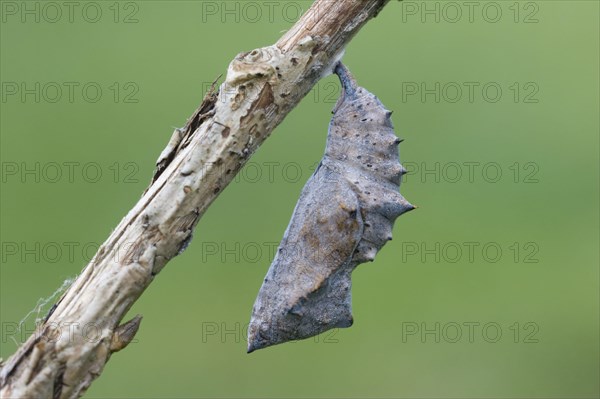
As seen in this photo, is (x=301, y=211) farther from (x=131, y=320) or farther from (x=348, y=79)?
(x=131, y=320)

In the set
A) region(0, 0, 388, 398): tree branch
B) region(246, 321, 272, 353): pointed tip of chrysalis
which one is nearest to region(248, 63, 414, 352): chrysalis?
region(246, 321, 272, 353): pointed tip of chrysalis

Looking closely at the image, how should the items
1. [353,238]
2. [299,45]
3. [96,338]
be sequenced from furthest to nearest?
[353,238] < [299,45] < [96,338]

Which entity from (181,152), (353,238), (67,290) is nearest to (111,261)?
(67,290)

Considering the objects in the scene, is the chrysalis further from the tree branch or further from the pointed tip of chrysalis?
the tree branch

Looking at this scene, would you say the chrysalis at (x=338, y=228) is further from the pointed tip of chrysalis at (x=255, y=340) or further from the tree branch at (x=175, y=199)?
the tree branch at (x=175, y=199)

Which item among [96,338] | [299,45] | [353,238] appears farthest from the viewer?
[353,238]

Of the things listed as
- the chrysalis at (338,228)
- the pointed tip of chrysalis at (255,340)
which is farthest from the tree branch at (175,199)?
the pointed tip of chrysalis at (255,340)

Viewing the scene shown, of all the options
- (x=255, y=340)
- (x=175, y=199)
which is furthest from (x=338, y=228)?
(x=175, y=199)
